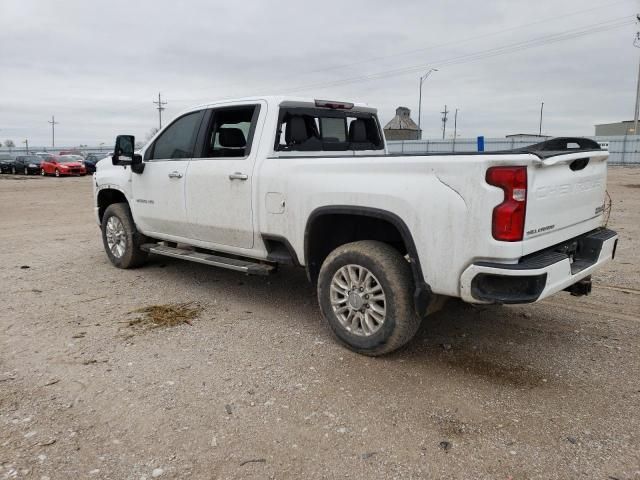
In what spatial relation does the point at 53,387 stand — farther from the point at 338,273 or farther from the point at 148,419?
the point at 338,273

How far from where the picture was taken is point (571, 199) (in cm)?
374

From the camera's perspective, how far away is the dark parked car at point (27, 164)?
33.0m

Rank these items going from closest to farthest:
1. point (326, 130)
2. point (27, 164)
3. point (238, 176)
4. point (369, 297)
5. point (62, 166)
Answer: point (369, 297) → point (238, 176) → point (326, 130) → point (62, 166) → point (27, 164)

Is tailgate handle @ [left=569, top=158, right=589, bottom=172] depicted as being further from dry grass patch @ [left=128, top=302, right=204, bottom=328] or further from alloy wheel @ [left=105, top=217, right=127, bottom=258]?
alloy wheel @ [left=105, top=217, right=127, bottom=258]

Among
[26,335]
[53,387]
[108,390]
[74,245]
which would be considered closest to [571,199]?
[108,390]

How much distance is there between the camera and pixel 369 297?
13.1ft

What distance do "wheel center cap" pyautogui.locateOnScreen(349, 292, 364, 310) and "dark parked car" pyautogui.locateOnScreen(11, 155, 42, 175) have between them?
3359 cm

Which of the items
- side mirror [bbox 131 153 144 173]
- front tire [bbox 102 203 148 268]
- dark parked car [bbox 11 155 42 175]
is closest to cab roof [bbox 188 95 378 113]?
side mirror [bbox 131 153 144 173]

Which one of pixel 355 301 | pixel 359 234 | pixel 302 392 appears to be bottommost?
pixel 302 392

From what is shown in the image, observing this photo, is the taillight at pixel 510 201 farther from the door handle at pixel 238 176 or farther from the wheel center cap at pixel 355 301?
the door handle at pixel 238 176

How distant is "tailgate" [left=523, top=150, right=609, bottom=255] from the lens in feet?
11.0

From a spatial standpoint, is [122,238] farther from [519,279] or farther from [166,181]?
[519,279]

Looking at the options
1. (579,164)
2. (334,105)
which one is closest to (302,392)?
(579,164)

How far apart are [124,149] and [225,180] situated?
1771 millimetres
